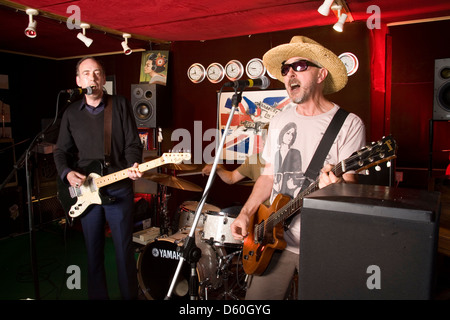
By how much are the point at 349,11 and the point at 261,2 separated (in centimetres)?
104

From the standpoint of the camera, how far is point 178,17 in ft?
12.9

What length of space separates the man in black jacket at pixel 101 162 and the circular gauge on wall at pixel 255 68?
241cm

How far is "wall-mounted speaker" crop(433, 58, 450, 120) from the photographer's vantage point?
11.2 ft

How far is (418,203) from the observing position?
0.90 metres

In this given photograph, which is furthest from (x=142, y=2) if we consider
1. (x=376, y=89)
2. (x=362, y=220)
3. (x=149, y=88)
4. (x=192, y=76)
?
(x=362, y=220)

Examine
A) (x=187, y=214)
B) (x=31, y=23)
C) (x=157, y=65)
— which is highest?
(x=31, y=23)

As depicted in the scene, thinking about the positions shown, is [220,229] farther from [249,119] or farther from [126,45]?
[126,45]

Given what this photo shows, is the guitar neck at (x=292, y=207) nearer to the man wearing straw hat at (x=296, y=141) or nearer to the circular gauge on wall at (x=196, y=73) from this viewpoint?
the man wearing straw hat at (x=296, y=141)

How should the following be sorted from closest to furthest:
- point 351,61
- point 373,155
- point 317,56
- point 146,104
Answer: point 373,155 → point 317,56 → point 351,61 → point 146,104

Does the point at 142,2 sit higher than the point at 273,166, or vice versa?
the point at 142,2

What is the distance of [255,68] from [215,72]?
0.68 meters

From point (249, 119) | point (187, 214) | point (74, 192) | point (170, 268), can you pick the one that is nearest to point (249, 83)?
point (74, 192)
